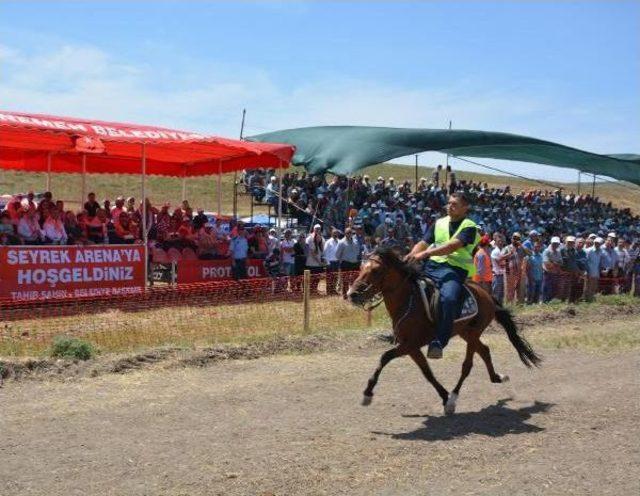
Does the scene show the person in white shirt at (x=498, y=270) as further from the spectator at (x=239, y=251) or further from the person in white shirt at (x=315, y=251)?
the spectator at (x=239, y=251)

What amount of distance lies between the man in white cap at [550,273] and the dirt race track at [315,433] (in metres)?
8.89

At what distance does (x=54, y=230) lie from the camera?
17094 millimetres

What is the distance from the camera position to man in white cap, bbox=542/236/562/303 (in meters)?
20.3

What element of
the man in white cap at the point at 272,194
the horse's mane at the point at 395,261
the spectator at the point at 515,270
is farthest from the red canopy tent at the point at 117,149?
the horse's mane at the point at 395,261

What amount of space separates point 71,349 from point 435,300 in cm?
513

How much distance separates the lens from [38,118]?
1728cm

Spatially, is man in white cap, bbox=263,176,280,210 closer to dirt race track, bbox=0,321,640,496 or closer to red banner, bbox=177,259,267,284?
red banner, bbox=177,259,267,284

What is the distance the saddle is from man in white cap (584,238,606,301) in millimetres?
12910

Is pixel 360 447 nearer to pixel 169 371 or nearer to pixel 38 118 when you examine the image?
pixel 169 371

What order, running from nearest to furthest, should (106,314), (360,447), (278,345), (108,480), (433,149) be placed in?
(108,480) → (360,447) → (278,345) → (106,314) → (433,149)

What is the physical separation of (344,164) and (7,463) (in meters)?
15.1

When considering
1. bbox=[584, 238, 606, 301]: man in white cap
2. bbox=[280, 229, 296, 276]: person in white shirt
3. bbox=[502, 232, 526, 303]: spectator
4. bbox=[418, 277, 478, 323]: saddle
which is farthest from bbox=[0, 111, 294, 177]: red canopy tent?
bbox=[418, 277, 478, 323]: saddle

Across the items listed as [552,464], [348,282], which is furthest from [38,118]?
[552,464]

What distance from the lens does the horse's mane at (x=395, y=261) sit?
877cm
